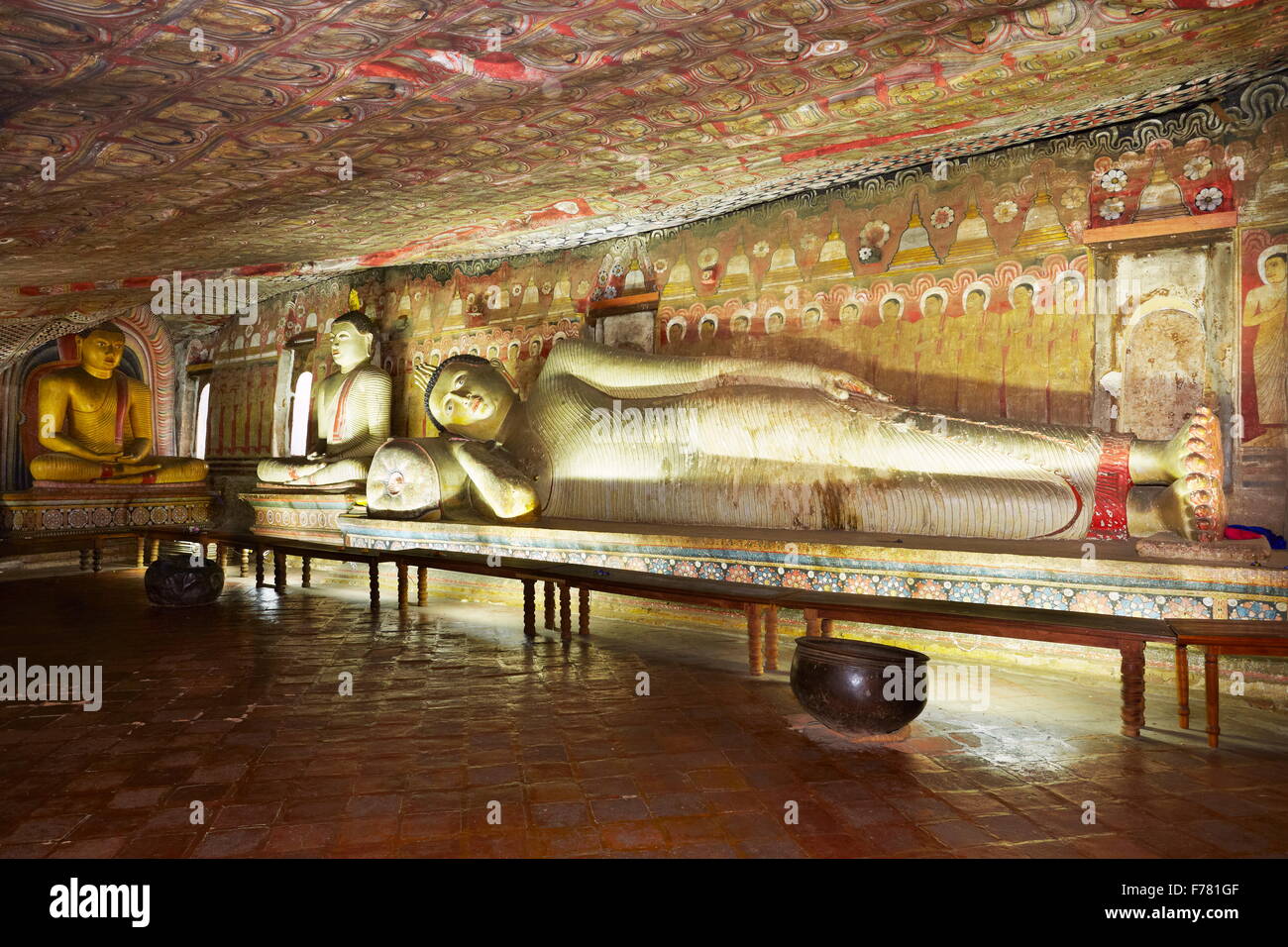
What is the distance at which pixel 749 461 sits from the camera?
4762mm

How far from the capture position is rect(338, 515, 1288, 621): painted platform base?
314 cm

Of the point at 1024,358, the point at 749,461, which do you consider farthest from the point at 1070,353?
the point at 749,461

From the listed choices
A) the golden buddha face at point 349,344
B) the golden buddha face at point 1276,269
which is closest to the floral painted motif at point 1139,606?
the golden buddha face at point 1276,269

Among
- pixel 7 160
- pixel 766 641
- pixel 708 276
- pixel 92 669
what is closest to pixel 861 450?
pixel 766 641

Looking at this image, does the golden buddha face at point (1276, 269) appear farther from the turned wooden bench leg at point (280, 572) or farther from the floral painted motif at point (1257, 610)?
the turned wooden bench leg at point (280, 572)

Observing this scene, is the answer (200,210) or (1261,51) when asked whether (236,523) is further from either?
(1261,51)

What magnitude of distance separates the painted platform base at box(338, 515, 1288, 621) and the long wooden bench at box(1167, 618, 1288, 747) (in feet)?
0.49

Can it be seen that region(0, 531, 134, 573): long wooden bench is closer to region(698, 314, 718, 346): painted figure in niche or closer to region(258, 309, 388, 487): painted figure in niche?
region(258, 309, 388, 487): painted figure in niche

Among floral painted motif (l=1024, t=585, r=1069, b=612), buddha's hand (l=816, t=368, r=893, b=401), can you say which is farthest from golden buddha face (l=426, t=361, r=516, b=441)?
floral painted motif (l=1024, t=585, r=1069, b=612)

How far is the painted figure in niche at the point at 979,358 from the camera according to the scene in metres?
4.82

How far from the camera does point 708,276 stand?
6172mm

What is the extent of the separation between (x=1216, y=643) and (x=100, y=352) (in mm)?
10004

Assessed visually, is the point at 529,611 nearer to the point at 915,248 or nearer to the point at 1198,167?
the point at 915,248

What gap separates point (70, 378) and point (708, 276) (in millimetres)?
6943
